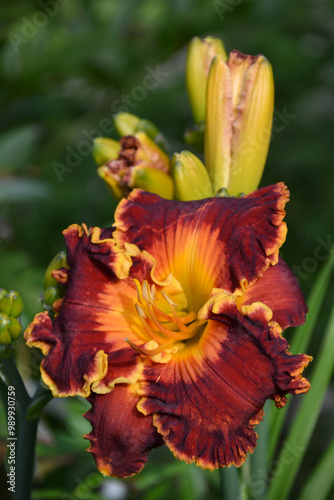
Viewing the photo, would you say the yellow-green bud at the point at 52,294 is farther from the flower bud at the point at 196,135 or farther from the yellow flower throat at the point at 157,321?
the flower bud at the point at 196,135

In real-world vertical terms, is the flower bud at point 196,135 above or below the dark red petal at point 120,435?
above

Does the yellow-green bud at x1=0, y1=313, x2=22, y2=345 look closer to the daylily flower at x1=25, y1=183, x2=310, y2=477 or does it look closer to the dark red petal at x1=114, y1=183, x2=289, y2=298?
the daylily flower at x1=25, y1=183, x2=310, y2=477

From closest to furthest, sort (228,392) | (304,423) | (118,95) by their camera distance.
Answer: (228,392) < (304,423) < (118,95)

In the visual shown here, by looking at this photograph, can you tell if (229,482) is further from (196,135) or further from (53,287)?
(196,135)

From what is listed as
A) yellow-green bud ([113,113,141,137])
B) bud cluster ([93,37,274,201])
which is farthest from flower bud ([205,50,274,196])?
yellow-green bud ([113,113,141,137])

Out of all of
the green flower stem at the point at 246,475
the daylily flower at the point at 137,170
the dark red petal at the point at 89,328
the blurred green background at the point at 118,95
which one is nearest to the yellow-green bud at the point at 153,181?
the daylily flower at the point at 137,170

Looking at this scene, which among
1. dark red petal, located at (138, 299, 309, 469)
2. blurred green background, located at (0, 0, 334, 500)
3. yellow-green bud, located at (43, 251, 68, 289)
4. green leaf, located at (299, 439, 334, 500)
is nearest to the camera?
dark red petal, located at (138, 299, 309, 469)

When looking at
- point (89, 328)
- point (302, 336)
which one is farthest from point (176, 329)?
point (302, 336)
